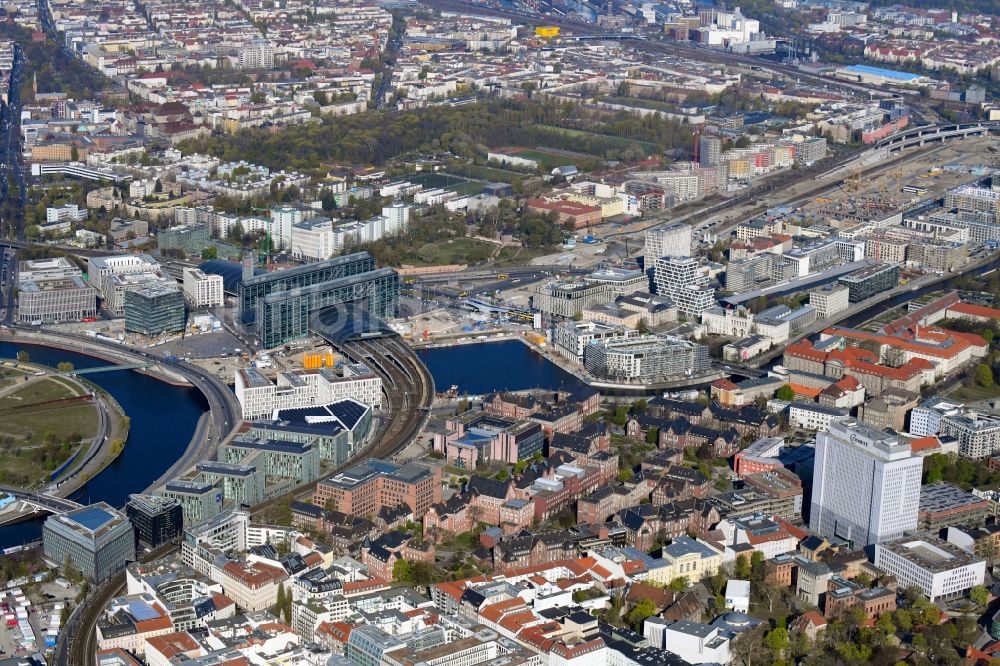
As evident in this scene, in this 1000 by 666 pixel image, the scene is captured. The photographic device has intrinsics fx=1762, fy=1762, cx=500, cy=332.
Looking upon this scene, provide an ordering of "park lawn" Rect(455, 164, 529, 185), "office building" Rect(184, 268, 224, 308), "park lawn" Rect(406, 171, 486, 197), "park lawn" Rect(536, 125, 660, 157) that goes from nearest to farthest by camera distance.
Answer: "office building" Rect(184, 268, 224, 308), "park lawn" Rect(406, 171, 486, 197), "park lawn" Rect(455, 164, 529, 185), "park lawn" Rect(536, 125, 660, 157)

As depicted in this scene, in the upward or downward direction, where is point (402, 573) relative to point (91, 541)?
downward

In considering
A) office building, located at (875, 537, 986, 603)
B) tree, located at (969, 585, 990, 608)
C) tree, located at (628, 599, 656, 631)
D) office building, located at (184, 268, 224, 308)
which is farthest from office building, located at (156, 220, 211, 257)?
tree, located at (969, 585, 990, 608)

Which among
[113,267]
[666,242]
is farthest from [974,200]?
[113,267]

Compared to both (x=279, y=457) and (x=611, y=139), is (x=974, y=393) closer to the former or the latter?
(x=279, y=457)

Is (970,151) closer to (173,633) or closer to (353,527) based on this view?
(353,527)

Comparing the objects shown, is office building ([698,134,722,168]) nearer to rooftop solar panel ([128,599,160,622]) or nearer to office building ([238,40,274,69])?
office building ([238,40,274,69])

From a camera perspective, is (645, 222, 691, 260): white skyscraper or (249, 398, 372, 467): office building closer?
(249, 398, 372, 467): office building

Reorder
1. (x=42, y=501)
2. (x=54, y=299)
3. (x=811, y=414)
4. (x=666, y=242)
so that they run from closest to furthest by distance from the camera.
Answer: (x=42, y=501) → (x=811, y=414) → (x=54, y=299) → (x=666, y=242)

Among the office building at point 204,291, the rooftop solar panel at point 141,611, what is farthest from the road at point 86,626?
the office building at point 204,291
